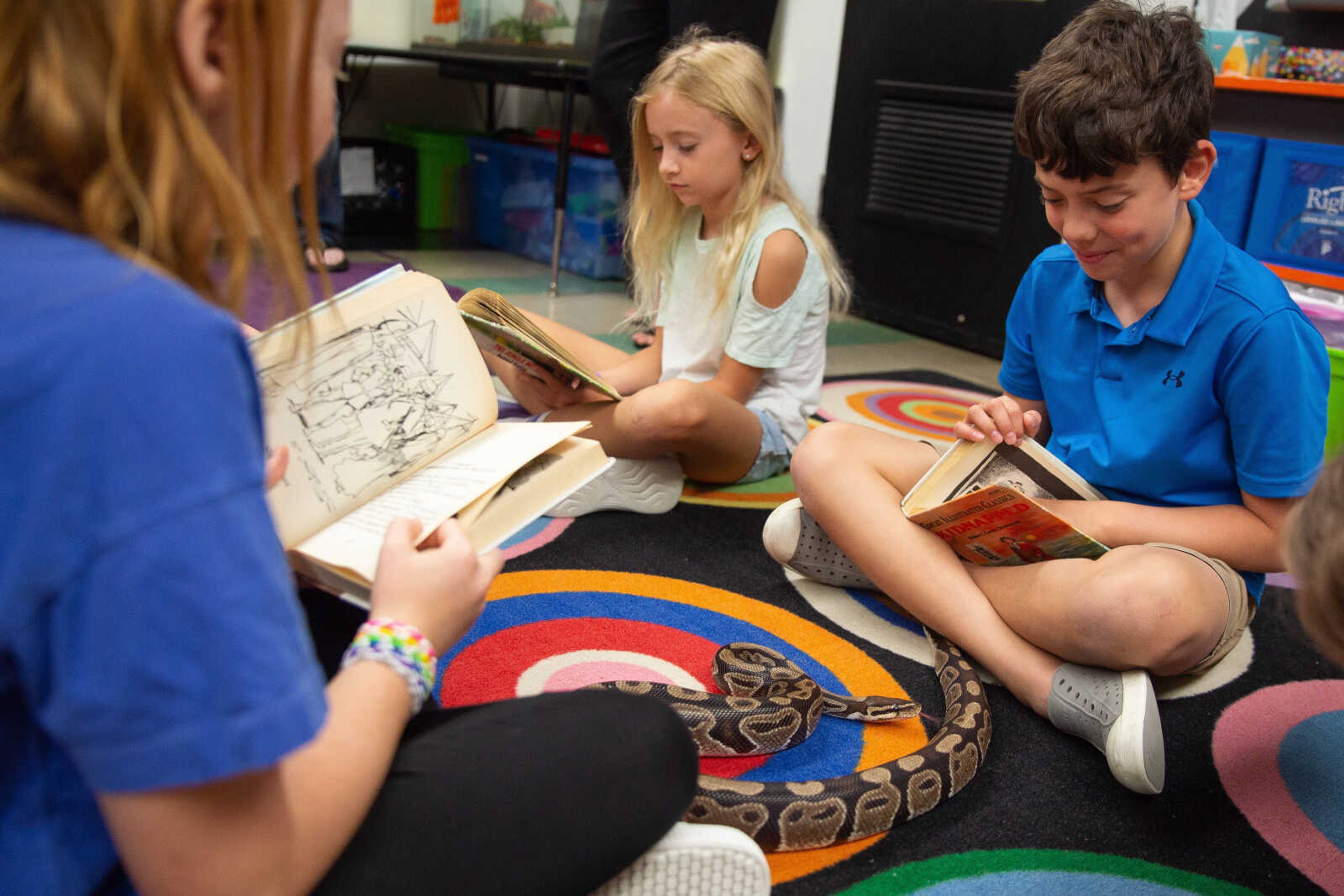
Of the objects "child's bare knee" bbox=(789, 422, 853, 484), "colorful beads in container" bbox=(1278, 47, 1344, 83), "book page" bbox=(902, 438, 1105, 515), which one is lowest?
"child's bare knee" bbox=(789, 422, 853, 484)

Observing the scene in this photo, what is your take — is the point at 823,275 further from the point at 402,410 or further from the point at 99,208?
the point at 99,208

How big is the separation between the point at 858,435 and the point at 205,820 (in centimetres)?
130

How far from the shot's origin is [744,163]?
6.96ft

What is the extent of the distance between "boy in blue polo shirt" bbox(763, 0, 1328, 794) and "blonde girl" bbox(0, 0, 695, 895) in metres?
1.01

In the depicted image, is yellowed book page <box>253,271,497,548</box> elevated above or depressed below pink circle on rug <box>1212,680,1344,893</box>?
above

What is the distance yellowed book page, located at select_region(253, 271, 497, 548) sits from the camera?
84 centimetres

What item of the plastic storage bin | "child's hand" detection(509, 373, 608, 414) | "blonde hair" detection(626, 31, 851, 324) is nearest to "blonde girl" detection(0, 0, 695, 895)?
"child's hand" detection(509, 373, 608, 414)

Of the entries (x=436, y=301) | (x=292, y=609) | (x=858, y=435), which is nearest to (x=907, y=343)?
(x=858, y=435)

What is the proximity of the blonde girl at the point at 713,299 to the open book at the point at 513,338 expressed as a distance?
15cm

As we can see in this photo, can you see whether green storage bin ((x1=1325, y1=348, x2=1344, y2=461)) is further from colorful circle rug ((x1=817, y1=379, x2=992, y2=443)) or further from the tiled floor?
the tiled floor

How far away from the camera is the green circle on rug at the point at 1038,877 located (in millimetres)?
1028

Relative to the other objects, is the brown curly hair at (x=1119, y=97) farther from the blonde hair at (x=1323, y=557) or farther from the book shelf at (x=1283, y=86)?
the book shelf at (x=1283, y=86)

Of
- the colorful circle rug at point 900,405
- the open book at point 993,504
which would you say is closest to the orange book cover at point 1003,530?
the open book at point 993,504

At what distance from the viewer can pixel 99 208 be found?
18.8 inches
